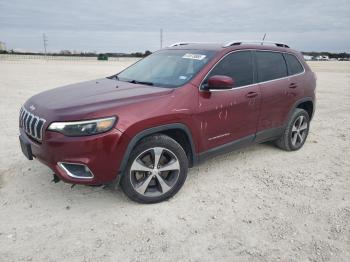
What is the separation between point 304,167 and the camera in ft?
15.4

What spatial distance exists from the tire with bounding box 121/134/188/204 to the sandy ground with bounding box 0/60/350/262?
15cm

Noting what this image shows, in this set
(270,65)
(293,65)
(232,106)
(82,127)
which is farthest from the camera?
(293,65)

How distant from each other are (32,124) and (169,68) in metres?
1.82

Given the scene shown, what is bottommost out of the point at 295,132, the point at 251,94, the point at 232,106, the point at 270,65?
the point at 295,132

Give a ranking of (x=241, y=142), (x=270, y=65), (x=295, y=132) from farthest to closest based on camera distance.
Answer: (x=295, y=132) → (x=270, y=65) → (x=241, y=142)

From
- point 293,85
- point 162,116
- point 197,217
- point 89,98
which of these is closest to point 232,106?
point 162,116

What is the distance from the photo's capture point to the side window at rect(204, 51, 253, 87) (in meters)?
4.02

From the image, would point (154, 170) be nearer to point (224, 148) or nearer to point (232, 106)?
point (224, 148)

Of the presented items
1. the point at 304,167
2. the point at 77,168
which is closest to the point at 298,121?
the point at 304,167

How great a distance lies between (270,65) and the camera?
187 inches

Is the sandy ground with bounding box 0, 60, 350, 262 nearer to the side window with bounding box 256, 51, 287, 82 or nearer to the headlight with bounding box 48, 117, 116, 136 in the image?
the headlight with bounding box 48, 117, 116, 136

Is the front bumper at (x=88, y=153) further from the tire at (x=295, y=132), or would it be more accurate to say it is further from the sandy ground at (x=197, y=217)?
the tire at (x=295, y=132)

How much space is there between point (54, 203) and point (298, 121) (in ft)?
13.0

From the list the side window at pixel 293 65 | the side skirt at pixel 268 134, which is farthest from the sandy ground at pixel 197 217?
the side window at pixel 293 65
